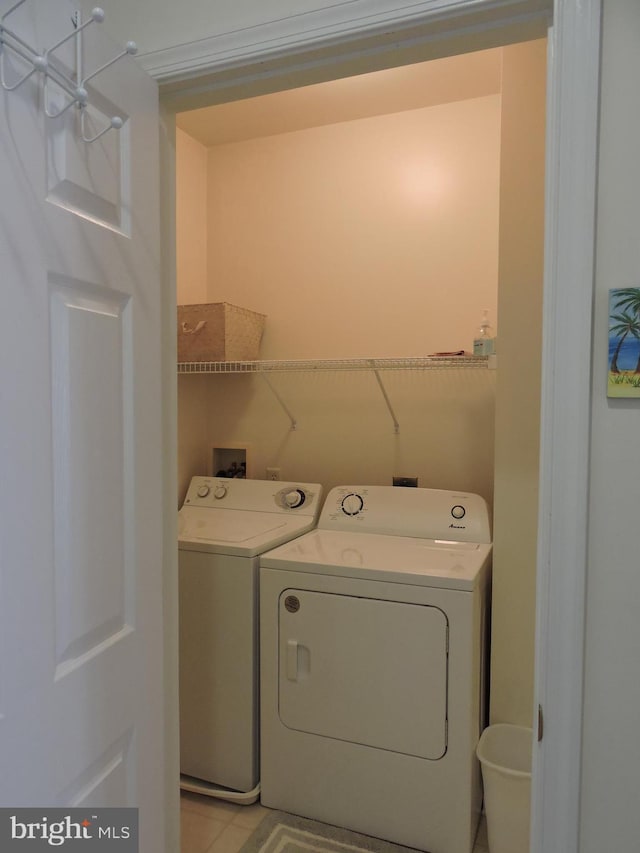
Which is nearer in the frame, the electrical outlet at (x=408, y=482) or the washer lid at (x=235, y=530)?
the washer lid at (x=235, y=530)

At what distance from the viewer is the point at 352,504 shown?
235cm

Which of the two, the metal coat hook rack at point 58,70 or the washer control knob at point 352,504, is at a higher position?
the metal coat hook rack at point 58,70

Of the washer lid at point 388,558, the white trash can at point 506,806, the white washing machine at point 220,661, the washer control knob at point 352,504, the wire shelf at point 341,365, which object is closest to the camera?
the white trash can at point 506,806

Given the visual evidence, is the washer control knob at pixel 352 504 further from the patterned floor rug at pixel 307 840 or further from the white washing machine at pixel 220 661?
the patterned floor rug at pixel 307 840

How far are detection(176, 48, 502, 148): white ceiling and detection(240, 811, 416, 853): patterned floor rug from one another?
2.53 m

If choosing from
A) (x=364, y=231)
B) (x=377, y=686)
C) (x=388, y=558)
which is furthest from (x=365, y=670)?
(x=364, y=231)

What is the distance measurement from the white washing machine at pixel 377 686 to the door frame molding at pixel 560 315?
30.4 inches

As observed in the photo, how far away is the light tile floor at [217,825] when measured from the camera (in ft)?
5.87

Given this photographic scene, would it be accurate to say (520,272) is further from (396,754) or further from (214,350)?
(396,754)

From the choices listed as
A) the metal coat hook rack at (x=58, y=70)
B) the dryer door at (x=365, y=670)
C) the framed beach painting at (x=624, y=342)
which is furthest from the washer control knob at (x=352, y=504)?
the metal coat hook rack at (x=58, y=70)

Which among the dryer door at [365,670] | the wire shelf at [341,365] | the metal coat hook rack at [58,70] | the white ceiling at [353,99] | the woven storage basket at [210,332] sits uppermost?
the white ceiling at [353,99]

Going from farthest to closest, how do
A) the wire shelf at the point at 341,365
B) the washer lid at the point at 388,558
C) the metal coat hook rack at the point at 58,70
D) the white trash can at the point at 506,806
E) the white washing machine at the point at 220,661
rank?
1. the wire shelf at the point at 341,365
2. the white washing machine at the point at 220,661
3. the washer lid at the point at 388,558
4. the white trash can at the point at 506,806
5. the metal coat hook rack at the point at 58,70

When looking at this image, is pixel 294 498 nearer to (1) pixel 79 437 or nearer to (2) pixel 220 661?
(2) pixel 220 661

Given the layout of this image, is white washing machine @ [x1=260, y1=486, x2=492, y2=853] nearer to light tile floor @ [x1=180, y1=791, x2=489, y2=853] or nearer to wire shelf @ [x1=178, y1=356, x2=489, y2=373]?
light tile floor @ [x1=180, y1=791, x2=489, y2=853]
